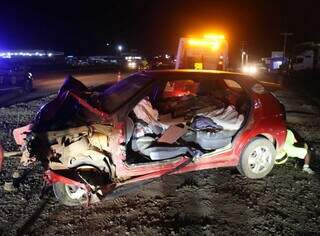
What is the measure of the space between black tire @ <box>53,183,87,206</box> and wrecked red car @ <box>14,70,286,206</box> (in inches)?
0.5

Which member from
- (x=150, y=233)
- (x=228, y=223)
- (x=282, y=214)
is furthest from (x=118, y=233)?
(x=282, y=214)

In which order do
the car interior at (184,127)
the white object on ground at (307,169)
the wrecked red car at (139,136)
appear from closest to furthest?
1. the wrecked red car at (139,136)
2. the car interior at (184,127)
3. the white object on ground at (307,169)

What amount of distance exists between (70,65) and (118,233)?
41.2 metres

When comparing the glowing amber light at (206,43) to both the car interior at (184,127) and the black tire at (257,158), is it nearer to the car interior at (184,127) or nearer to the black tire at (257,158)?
the car interior at (184,127)

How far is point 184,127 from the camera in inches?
242

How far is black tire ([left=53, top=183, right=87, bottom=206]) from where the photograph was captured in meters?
5.10

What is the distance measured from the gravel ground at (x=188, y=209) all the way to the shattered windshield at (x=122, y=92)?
130cm

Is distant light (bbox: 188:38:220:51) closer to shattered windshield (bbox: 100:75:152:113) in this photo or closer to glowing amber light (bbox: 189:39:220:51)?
glowing amber light (bbox: 189:39:220:51)

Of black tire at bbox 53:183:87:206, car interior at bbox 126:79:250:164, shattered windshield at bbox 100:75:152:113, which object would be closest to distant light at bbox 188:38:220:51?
car interior at bbox 126:79:250:164

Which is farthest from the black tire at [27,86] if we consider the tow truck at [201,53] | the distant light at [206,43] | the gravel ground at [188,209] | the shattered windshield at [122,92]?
the shattered windshield at [122,92]

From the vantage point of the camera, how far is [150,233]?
455cm

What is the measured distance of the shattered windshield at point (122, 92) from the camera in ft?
18.0

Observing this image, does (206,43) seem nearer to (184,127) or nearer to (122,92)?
(184,127)

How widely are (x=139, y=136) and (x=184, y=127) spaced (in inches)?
31.2
